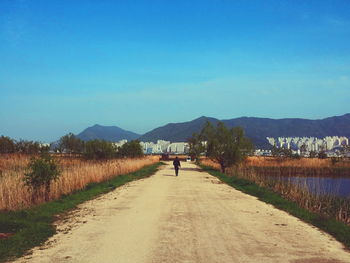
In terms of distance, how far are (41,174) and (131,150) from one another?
150 ft

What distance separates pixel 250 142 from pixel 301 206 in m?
25.4

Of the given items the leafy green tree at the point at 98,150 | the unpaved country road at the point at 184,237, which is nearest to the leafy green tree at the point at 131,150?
the leafy green tree at the point at 98,150

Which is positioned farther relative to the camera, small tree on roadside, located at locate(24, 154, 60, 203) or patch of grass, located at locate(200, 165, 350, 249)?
small tree on roadside, located at locate(24, 154, 60, 203)

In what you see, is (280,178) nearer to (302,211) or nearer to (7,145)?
(302,211)

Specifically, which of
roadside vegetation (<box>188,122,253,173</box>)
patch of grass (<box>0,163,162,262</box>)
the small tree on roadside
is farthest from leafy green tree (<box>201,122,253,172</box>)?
patch of grass (<box>0,163,162,262</box>)

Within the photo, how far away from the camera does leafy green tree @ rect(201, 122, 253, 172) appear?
129 feet

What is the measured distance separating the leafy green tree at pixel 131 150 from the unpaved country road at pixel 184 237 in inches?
1808

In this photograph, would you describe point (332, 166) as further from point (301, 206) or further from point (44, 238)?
point (44, 238)

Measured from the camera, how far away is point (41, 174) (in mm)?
16031

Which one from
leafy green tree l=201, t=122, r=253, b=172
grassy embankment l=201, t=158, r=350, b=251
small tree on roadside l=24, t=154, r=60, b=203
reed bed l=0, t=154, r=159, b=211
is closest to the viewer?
grassy embankment l=201, t=158, r=350, b=251

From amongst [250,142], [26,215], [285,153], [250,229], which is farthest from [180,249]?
[285,153]

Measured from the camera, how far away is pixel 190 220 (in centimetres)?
1146

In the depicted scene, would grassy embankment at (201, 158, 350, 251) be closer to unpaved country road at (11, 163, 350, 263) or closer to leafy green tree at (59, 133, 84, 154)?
unpaved country road at (11, 163, 350, 263)

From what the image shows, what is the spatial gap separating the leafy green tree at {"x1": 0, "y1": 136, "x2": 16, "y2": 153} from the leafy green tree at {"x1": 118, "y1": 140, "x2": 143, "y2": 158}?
15.7 meters
